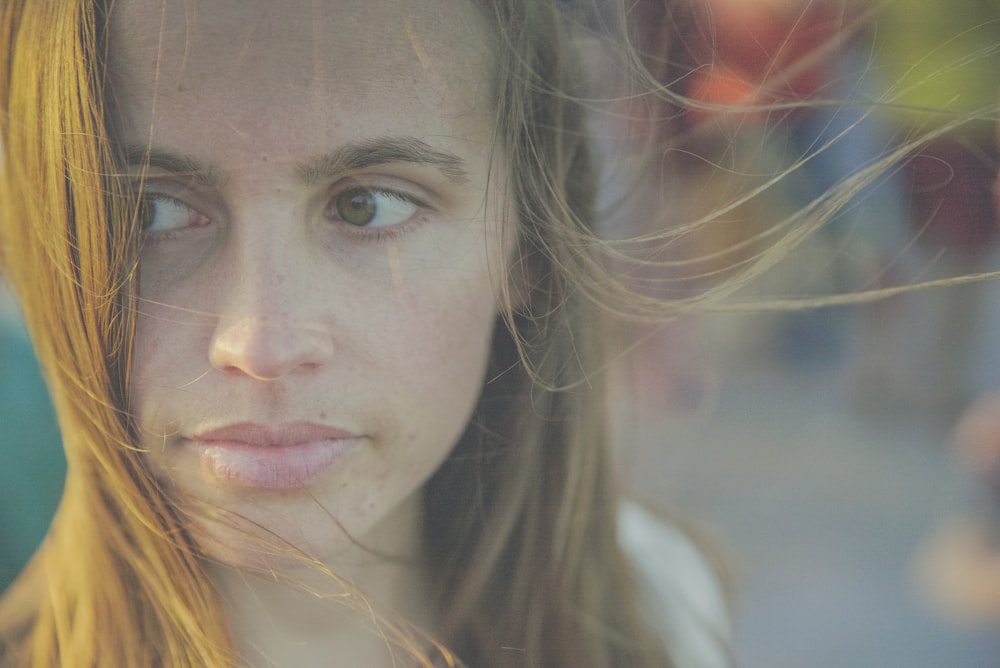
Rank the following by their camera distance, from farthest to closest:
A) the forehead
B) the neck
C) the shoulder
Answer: the shoulder → the neck → the forehead

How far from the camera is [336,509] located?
28.7 inches

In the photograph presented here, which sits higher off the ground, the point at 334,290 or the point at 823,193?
the point at 823,193

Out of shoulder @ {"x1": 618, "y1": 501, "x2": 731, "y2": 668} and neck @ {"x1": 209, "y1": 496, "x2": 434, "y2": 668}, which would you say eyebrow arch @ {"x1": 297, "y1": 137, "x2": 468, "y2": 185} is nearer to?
neck @ {"x1": 209, "y1": 496, "x2": 434, "y2": 668}

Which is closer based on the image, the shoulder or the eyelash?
the eyelash

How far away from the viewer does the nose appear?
658 millimetres

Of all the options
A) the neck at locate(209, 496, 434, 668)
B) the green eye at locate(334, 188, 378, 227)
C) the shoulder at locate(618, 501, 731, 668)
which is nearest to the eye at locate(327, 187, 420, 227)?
the green eye at locate(334, 188, 378, 227)

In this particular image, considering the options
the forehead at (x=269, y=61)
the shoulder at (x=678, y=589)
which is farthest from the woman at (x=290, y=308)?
the shoulder at (x=678, y=589)

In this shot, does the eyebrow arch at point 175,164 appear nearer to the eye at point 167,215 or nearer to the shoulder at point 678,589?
the eye at point 167,215

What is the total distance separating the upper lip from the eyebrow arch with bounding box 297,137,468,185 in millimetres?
216

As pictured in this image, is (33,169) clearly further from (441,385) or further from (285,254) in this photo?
(441,385)

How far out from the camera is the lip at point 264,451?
27.0 inches

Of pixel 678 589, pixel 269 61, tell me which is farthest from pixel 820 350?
pixel 269 61

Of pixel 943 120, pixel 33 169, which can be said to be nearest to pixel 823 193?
pixel 943 120

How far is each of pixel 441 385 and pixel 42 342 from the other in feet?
1.24
